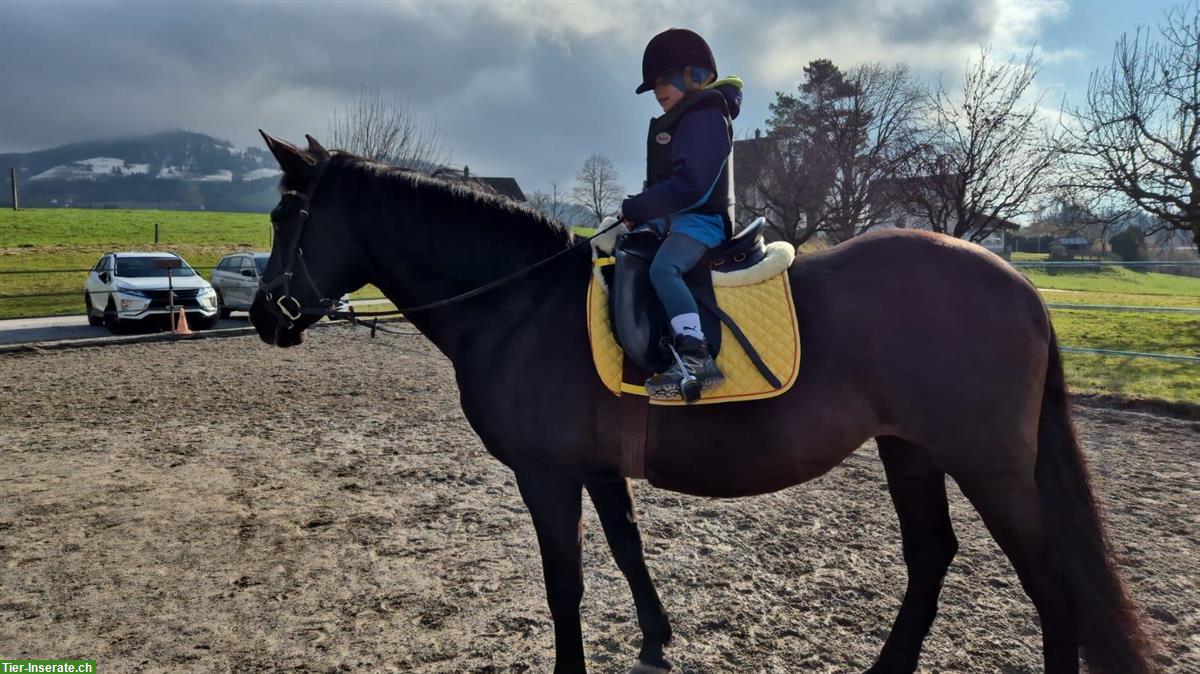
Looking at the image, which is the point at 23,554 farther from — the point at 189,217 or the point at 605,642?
the point at 189,217

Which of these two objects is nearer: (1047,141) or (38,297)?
(1047,141)

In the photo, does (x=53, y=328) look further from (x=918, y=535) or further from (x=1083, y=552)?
(x=1083, y=552)

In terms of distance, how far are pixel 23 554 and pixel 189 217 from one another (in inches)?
2196

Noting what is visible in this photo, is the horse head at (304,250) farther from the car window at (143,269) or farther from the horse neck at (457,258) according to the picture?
the car window at (143,269)

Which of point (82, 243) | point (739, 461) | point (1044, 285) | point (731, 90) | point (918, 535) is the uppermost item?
point (731, 90)

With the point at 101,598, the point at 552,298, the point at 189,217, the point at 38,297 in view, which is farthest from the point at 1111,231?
the point at 189,217

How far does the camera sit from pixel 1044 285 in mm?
20688

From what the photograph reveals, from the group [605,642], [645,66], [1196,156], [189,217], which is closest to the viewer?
[645,66]

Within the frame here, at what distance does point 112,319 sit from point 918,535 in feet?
57.7

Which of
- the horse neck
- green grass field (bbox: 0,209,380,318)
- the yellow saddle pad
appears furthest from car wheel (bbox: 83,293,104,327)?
the yellow saddle pad

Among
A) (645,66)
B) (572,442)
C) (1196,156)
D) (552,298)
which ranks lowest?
(572,442)

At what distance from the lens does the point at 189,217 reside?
167 feet

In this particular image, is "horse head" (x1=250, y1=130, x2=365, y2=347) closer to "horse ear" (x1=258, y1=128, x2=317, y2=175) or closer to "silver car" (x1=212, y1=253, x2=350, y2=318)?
"horse ear" (x1=258, y1=128, x2=317, y2=175)

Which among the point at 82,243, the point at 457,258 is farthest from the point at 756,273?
the point at 82,243
